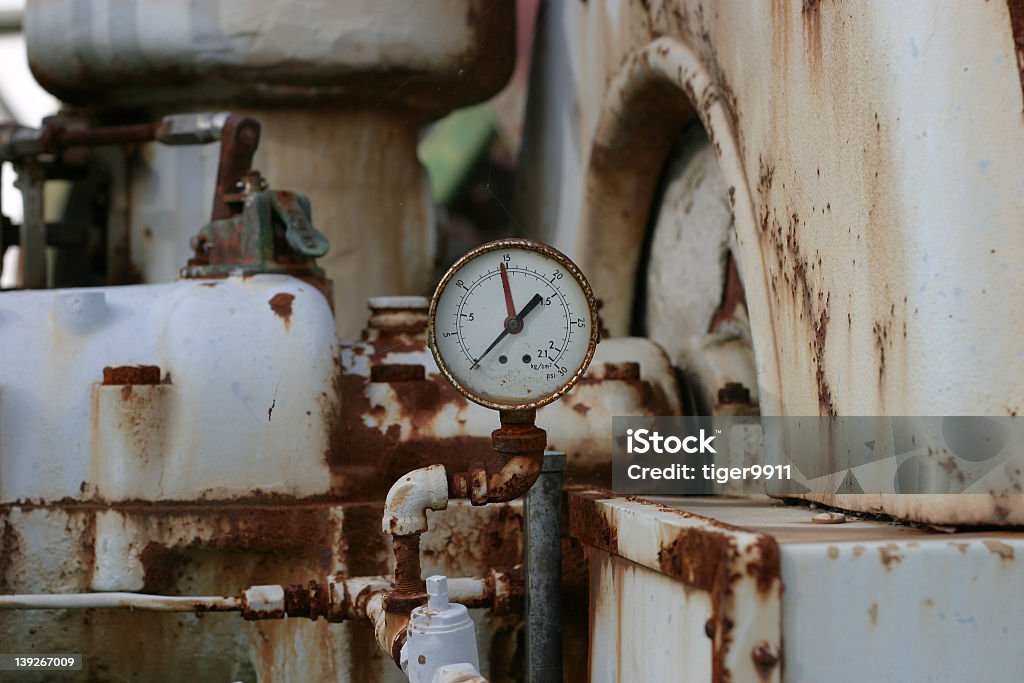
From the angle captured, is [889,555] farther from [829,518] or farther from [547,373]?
[547,373]

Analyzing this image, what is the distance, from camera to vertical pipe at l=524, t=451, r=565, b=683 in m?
2.00

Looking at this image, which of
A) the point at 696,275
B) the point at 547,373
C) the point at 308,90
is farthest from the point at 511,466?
the point at 308,90

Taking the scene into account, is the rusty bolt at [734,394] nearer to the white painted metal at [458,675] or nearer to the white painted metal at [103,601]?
the white painted metal at [458,675]

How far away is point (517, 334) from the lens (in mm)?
1837

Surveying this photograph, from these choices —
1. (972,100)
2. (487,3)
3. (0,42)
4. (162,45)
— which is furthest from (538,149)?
(0,42)

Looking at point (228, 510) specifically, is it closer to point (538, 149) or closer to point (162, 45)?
point (162, 45)

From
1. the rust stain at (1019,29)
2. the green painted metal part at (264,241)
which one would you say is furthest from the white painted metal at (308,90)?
the rust stain at (1019,29)

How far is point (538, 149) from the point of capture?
4.00 m

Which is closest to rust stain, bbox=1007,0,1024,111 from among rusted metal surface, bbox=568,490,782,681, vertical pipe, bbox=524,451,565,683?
rusted metal surface, bbox=568,490,782,681

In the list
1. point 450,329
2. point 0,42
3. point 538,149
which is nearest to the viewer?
point 450,329

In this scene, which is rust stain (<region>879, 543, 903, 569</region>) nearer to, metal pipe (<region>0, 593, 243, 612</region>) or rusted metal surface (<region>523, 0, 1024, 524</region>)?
rusted metal surface (<region>523, 0, 1024, 524</region>)

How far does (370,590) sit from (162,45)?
185 cm

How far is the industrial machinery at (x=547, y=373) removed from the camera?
1.50m

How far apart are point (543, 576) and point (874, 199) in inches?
32.5
